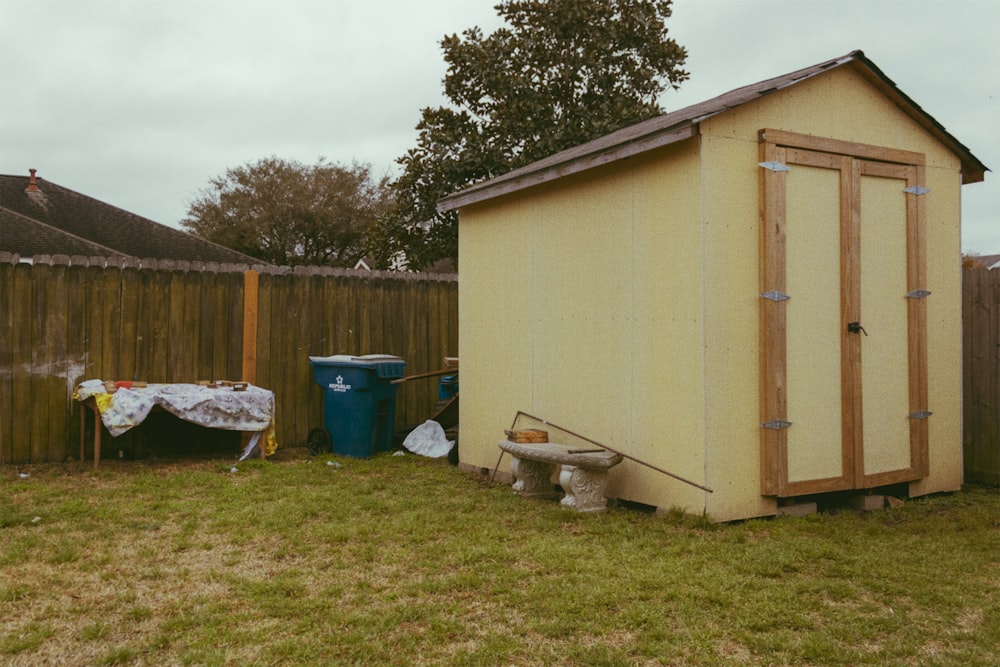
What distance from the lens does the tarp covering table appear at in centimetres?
686

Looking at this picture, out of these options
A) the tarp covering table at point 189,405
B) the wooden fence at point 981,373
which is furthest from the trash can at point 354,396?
the wooden fence at point 981,373

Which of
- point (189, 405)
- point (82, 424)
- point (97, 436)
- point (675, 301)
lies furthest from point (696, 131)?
point (82, 424)

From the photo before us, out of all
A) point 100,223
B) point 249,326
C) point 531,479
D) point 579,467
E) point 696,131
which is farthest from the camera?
point 100,223

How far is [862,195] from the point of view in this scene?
569 centimetres

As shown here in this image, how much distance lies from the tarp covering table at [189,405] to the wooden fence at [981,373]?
664 centimetres

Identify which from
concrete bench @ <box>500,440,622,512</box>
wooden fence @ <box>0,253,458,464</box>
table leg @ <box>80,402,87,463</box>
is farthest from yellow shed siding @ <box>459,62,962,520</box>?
table leg @ <box>80,402,87,463</box>

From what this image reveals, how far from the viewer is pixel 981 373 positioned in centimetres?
695

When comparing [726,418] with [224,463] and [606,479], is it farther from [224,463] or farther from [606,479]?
[224,463]

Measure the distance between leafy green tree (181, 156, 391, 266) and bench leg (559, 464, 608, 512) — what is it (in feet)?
100

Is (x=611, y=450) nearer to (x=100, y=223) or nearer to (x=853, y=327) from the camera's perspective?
(x=853, y=327)

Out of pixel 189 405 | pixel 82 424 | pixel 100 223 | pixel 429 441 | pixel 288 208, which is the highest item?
pixel 288 208

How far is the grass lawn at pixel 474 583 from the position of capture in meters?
3.07

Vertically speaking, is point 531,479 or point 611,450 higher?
point 611,450

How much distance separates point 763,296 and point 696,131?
1201 millimetres
